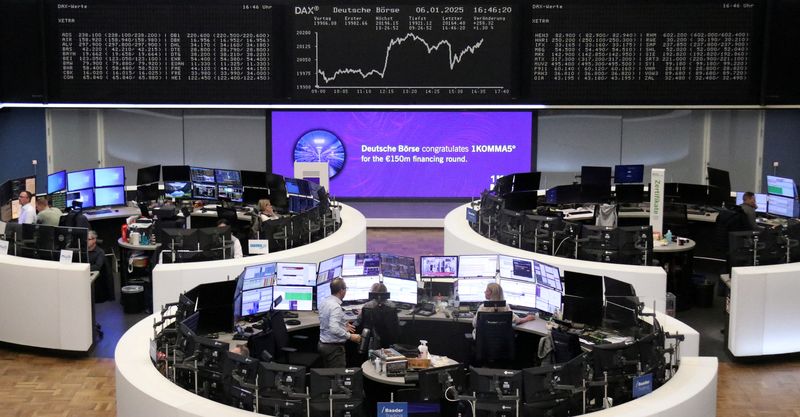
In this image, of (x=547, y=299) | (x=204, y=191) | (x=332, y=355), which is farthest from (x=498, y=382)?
(x=204, y=191)

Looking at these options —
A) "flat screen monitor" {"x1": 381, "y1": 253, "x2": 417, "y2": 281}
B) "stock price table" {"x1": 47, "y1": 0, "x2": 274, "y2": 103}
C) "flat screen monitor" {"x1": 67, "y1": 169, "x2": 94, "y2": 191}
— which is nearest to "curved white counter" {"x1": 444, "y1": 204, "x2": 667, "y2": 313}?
"flat screen monitor" {"x1": 381, "y1": 253, "x2": 417, "y2": 281}

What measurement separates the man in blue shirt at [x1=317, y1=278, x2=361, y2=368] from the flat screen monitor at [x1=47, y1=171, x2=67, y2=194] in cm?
592

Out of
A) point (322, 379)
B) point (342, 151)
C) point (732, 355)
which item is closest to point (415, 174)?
point (342, 151)

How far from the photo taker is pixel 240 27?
1437cm

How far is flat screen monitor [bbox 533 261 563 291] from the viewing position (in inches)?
384

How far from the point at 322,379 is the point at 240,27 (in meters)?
8.31

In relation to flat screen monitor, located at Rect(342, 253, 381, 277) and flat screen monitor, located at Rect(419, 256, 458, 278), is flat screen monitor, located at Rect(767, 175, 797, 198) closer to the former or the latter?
flat screen monitor, located at Rect(419, 256, 458, 278)

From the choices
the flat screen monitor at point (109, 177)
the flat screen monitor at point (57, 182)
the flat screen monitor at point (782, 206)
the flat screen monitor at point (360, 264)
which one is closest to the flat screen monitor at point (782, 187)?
the flat screen monitor at point (782, 206)

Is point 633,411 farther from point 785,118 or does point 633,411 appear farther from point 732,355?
point 785,118

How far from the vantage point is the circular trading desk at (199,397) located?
6.95 m

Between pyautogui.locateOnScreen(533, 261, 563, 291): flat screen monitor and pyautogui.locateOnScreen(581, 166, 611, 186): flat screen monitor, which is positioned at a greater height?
pyautogui.locateOnScreen(581, 166, 611, 186): flat screen monitor

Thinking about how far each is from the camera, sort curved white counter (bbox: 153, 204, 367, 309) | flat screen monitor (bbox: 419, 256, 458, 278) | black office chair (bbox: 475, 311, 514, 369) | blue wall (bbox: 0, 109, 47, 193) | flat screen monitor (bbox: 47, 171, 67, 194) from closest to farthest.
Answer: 1. black office chair (bbox: 475, 311, 514, 369)
2. flat screen monitor (bbox: 419, 256, 458, 278)
3. curved white counter (bbox: 153, 204, 367, 309)
4. flat screen monitor (bbox: 47, 171, 67, 194)
5. blue wall (bbox: 0, 109, 47, 193)

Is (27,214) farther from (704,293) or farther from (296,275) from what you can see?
(704,293)

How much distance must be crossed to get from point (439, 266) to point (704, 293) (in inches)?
158
